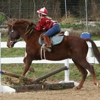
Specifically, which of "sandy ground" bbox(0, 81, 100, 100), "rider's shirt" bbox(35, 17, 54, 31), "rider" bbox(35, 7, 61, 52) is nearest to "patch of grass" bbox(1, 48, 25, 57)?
"rider's shirt" bbox(35, 17, 54, 31)

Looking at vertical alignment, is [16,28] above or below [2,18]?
above

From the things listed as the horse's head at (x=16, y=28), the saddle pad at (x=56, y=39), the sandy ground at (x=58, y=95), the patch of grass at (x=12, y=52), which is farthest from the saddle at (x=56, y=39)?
the patch of grass at (x=12, y=52)

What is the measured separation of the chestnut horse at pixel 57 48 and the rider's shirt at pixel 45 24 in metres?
0.20

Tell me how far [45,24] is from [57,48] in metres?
0.75

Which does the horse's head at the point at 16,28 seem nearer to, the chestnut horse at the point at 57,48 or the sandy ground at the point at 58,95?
the chestnut horse at the point at 57,48

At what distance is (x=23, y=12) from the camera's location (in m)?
28.5

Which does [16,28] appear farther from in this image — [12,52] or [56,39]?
[12,52]

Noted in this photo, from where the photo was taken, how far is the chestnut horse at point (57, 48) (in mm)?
12875

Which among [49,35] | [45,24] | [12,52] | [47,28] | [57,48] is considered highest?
[45,24]

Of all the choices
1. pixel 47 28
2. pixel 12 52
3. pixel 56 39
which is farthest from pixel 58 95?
pixel 12 52

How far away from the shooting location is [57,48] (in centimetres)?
1305

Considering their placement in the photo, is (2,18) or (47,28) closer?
(47,28)

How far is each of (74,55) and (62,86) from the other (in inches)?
36.4

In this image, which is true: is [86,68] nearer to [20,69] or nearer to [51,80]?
[51,80]
